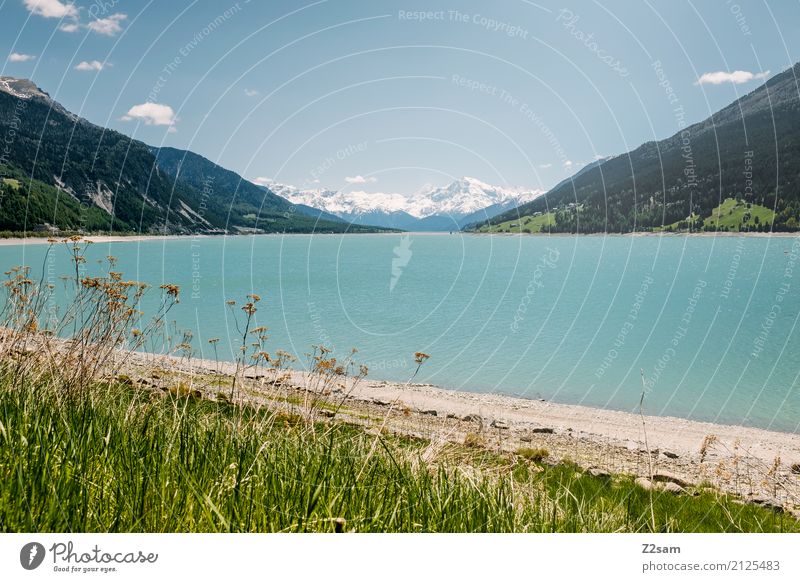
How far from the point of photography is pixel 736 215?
569ft

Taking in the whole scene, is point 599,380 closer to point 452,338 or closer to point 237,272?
point 452,338

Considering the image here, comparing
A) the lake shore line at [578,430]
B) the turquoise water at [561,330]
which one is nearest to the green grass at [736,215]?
the turquoise water at [561,330]

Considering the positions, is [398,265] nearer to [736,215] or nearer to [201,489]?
[201,489]

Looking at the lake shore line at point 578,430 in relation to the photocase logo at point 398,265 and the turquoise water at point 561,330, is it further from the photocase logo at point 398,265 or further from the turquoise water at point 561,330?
the photocase logo at point 398,265
